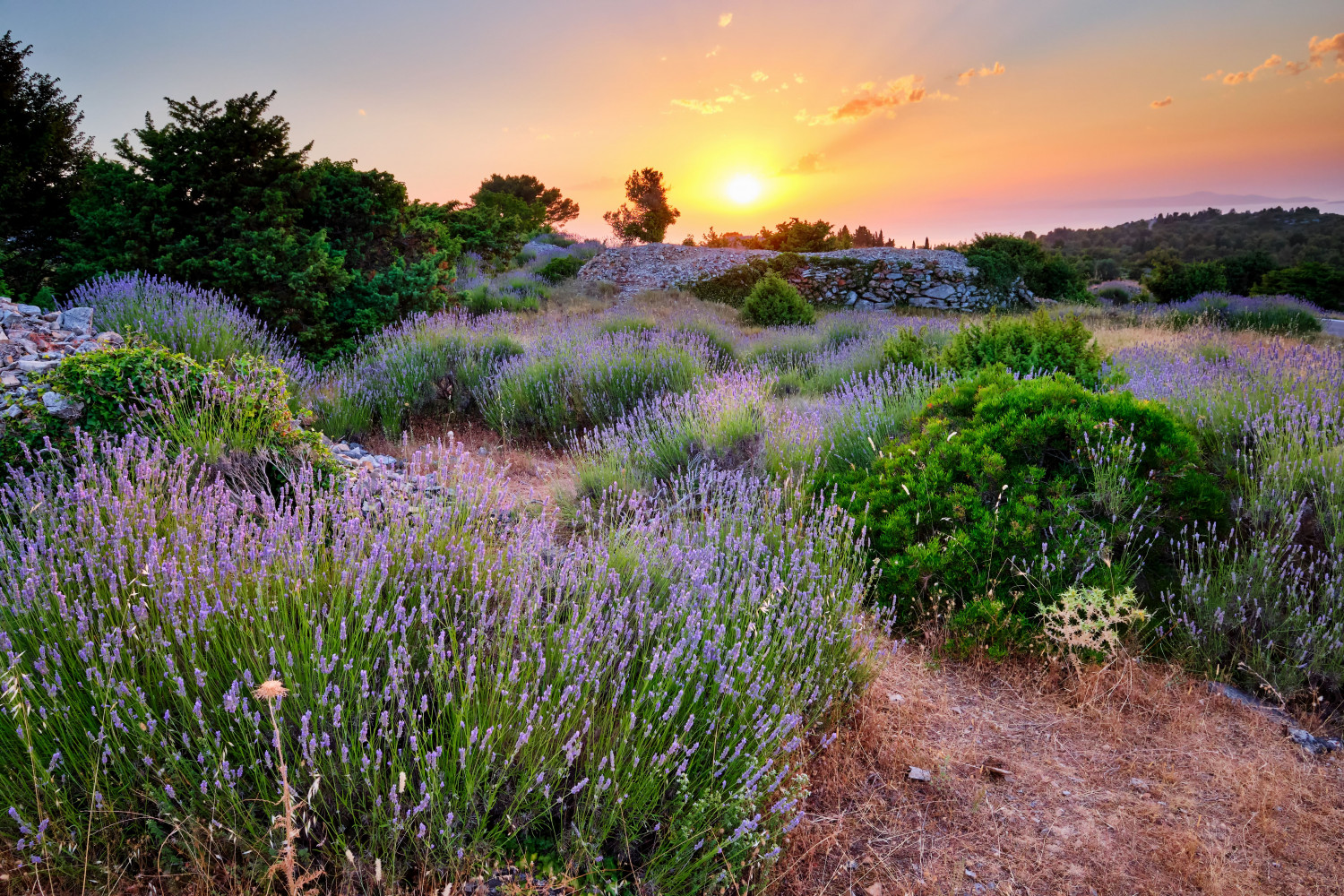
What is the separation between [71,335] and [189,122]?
3845 mm

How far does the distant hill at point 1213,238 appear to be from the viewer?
25422 millimetres

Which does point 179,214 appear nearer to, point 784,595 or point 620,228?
point 784,595

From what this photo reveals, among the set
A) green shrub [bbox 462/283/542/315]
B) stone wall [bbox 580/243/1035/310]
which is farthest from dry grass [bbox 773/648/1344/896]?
stone wall [bbox 580/243/1035/310]

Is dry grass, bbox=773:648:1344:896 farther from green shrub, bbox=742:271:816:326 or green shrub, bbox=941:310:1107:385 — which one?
green shrub, bbox=742:271:816:326

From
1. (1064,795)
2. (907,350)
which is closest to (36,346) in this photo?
(1064,795)

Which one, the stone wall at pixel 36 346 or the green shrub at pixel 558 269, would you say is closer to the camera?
the stone wall at pixel 36 346

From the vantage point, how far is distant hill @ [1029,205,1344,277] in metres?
25.4

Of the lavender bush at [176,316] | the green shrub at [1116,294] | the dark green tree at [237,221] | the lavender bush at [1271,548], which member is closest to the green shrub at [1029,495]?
the lavender bush at [1271,548]

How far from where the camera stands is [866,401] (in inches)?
201

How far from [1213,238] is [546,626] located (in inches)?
1733

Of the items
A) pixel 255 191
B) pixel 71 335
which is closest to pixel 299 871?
pixel 71 335

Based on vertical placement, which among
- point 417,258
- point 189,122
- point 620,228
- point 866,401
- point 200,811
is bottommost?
point 200,811

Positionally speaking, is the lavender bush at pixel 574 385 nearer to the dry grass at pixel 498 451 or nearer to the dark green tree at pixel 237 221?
the dry grass at pixel 498 451

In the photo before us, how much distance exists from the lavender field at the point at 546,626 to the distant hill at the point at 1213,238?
19.7m
